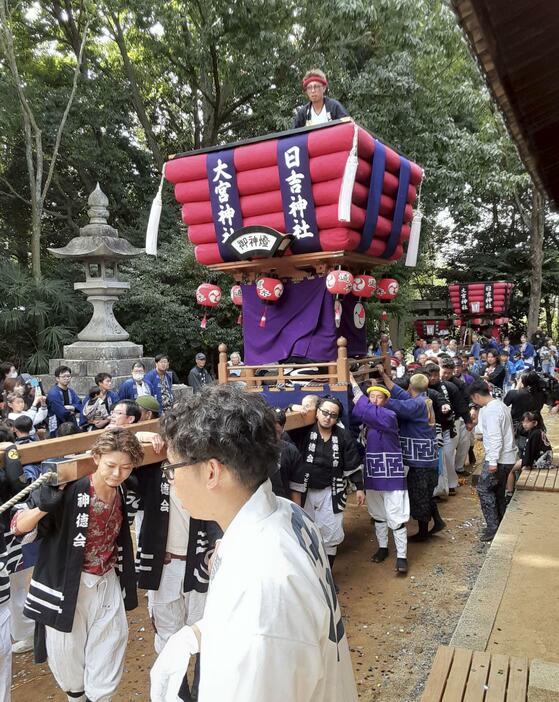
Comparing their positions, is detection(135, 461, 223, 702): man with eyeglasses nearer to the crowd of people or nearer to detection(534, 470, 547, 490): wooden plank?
the crowd of people

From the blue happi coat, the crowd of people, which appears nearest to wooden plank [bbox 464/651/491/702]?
the crowd of people

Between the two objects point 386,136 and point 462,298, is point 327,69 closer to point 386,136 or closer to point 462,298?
point 386,136

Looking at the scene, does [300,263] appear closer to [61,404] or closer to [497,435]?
[497,435]

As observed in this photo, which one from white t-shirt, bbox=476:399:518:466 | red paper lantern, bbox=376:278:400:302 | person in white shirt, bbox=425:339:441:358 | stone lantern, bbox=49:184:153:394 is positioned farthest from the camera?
stone lantern, bbox=49:184:153:394

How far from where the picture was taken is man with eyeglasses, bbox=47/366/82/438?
24.0ft

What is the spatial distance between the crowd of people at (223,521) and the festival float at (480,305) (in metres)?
13.9

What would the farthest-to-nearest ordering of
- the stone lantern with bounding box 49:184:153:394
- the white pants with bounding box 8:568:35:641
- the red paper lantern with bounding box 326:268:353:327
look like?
the stone lantern with bounding box 49:184:153:394, the red paper lantern with bounding box 326:268:353:327, the white pants with bounding box 8:568:35:641

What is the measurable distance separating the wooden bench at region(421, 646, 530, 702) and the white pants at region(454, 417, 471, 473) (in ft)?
16.8

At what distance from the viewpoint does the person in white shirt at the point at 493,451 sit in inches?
211

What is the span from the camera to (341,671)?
123cm

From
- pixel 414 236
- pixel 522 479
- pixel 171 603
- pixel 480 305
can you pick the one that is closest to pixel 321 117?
pixel 414 236

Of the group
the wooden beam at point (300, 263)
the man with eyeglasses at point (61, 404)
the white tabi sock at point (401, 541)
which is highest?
the wooden beam at point (300, 263)

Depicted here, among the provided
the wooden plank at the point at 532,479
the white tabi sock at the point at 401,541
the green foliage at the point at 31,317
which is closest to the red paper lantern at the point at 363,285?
the wooden plank at the point at 532,479

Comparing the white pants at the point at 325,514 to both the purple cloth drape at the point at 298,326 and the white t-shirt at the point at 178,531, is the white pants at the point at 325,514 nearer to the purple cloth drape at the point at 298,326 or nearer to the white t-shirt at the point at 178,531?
the white t-shirt at the point at 178,531
